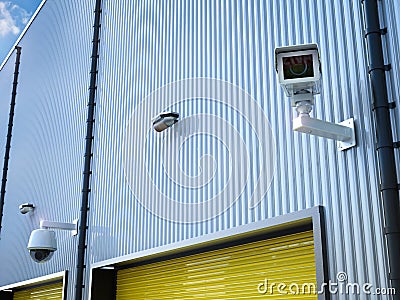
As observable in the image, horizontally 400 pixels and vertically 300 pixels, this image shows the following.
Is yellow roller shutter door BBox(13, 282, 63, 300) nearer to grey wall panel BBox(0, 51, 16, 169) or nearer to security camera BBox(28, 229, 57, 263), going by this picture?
security camera BBox(28, 229, 57, 263)

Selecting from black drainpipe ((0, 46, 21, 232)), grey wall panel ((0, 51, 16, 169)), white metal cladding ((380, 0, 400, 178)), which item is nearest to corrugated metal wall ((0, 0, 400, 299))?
white metal cladding ((380, 0, 400, 178))

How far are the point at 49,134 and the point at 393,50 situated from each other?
6.21m

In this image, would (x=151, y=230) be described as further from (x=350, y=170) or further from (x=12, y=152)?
(x=12, y=152)

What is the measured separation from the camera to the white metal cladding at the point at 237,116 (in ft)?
10.3

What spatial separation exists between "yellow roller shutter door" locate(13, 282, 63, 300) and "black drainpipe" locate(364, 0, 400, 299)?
530cm

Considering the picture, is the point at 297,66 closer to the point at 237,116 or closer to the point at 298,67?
the point at 298,67

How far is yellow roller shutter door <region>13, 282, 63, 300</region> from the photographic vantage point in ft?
24.1

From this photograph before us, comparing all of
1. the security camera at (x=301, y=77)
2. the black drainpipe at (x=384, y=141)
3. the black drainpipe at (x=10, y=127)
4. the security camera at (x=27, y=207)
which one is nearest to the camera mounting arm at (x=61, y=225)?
the security camera at (x=27, y=207)

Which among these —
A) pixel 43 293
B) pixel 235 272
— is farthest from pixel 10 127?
pixel 235 272

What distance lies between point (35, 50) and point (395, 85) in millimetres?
7874

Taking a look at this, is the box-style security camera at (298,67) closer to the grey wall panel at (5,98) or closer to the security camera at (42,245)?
the security camera at (42,245)

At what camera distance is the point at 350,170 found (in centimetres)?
317

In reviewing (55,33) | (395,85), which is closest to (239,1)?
(395,85)

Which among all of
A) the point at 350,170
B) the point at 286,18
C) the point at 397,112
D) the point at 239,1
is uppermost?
the point at 239,1
